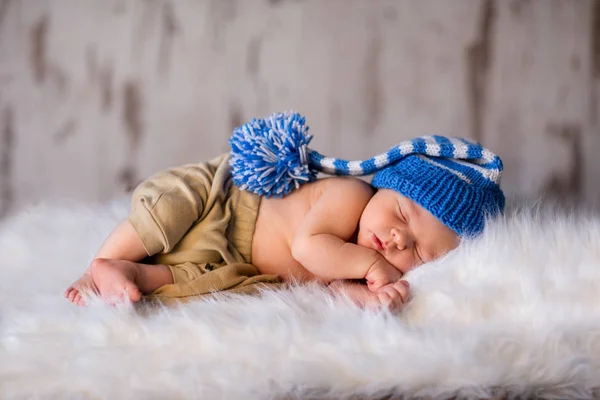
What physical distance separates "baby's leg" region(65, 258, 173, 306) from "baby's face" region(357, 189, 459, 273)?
0.42m

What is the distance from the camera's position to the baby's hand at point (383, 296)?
942mm

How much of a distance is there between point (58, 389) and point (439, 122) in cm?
158

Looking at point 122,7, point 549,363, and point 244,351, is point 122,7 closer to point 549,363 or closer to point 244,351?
point 244,351

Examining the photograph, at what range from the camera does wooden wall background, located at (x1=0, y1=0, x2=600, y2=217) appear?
2016mm

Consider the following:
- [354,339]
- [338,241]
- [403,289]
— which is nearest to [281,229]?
[338,241]

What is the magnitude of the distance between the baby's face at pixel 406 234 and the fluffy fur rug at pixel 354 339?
115 mm

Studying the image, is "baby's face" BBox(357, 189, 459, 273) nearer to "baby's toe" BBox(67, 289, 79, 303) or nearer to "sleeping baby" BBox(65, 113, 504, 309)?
"sleeping baby" BBox(65, 113, 504, 309)

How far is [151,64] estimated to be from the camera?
2066 mm

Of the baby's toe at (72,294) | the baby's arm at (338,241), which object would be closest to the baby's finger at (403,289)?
the baby's arm at (338,241)

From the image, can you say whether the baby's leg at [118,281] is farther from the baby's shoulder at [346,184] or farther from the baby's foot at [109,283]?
the baby's shoulder at [346,184]

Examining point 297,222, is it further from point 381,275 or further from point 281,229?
point 381,275

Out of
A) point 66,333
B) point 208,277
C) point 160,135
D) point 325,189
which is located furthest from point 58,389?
point 160,135

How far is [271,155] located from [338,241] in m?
0.23

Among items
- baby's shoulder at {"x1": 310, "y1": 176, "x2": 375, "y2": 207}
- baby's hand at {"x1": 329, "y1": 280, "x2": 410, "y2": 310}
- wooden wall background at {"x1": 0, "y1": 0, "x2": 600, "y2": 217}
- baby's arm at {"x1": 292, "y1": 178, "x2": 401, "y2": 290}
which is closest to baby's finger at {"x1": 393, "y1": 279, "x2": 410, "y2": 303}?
baby's hand at {"x1": 329, "y1": 280, "x2": 410, "y2": 310}
